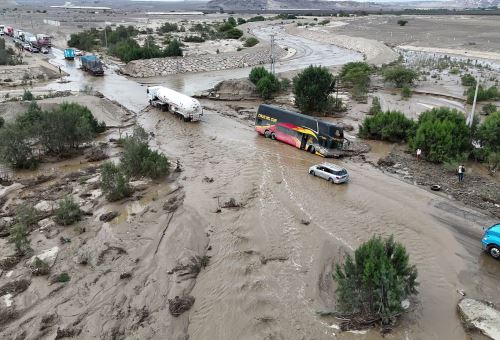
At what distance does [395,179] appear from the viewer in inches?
1068

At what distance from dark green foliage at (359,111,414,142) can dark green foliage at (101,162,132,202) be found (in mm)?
20463

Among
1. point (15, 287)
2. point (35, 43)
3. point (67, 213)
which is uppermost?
point (35, 43)

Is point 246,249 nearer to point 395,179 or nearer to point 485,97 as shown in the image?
point 395,179

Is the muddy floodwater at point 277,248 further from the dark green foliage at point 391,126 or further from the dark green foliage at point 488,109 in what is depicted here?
the dark green foliage at point 488,109

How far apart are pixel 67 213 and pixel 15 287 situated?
211 inches

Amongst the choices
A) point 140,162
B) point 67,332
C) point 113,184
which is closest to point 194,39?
point 140,162

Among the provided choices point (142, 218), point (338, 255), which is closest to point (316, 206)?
point (338, 255)

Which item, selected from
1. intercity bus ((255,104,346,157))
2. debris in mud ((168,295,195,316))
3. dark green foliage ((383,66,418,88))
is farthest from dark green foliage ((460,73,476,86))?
debris in mud ((168,295,195,316))

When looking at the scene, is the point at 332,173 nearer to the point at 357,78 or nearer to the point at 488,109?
the point at 488,109

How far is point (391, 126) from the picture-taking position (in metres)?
33.3

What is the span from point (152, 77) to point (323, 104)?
3230cm

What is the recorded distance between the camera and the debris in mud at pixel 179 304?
14883mm

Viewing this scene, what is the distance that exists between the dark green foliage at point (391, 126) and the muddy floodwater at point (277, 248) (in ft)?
18.8

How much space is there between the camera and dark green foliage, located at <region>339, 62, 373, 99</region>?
49.8 meters
